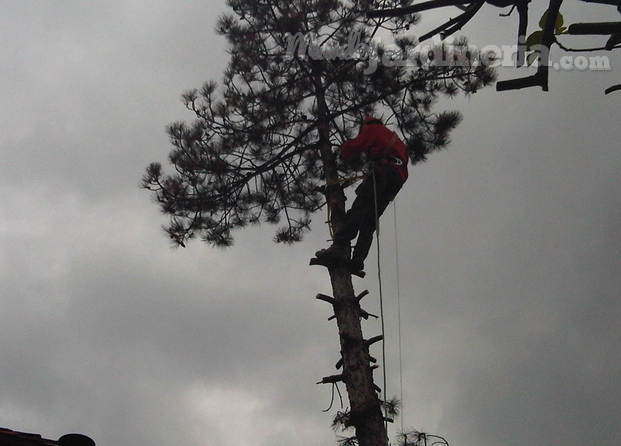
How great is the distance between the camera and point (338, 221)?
233 inches

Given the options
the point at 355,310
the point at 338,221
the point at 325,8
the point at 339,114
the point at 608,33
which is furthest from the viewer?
the point at 325,8

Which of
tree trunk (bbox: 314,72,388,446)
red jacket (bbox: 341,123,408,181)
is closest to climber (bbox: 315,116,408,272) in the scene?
red jacket (bbox: 341,123,408,181)

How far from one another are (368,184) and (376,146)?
403 millimetres

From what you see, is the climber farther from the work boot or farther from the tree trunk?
the tree trunk

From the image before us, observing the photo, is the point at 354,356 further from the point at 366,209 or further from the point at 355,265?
the point at 366,209

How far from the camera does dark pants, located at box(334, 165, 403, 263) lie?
18.9ft

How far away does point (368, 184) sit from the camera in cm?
591

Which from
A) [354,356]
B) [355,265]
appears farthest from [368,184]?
[354,356]

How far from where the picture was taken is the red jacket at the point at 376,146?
18.6 ft

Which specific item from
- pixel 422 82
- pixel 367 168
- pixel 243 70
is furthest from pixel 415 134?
pixel 243 70

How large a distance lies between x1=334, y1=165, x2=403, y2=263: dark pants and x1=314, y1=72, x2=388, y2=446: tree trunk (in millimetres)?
140

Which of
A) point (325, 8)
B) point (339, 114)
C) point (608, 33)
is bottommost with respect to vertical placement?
point (608, 33)

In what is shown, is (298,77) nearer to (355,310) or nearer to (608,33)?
(355,310)

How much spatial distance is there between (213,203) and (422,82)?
268 cm
